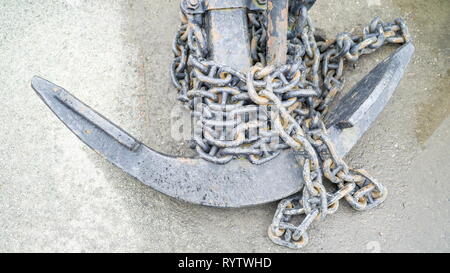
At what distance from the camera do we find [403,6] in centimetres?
230

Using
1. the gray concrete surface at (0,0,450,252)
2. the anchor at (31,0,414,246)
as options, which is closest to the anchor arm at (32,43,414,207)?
the anchor at (31,0,414,246)

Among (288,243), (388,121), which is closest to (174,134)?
(288,243)

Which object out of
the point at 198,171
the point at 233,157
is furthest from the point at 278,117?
the point at 198,171

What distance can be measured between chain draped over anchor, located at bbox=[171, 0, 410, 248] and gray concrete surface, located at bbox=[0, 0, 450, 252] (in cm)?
12

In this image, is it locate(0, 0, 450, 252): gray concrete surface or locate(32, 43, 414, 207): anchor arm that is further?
locate(0, 0, 450, 252): gray concrete surface

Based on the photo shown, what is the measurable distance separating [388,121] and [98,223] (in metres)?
1.27

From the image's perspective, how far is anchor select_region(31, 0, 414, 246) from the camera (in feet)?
5.66

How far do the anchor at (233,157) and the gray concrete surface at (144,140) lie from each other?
164mm

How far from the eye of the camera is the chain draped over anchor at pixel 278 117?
1671mm

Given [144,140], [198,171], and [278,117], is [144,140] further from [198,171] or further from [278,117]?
[278,117]

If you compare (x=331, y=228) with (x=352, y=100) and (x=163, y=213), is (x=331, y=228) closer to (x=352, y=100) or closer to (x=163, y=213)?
(x=352, y=100)

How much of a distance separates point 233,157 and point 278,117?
225mm

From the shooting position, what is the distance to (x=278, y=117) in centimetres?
166

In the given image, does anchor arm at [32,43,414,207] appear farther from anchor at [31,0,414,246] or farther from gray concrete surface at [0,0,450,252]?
gray concrete surface at [0,0,450,252]
